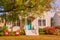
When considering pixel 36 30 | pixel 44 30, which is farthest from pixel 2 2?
pixel 44 30

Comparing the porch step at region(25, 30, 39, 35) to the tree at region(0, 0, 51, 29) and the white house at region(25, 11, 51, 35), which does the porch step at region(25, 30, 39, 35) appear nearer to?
the white house at region(25, 11, 51, 35)

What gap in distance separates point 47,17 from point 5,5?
39.5m

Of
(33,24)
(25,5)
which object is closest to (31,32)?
(33,24)

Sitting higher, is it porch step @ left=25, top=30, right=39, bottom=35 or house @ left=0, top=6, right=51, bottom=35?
house @ left=0, top=6, right=51, bottom=35

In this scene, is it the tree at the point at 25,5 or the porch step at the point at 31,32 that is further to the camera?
the porch step at the point at 31,32

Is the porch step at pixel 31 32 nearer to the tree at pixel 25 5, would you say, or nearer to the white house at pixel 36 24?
the white house at pixel 36 24

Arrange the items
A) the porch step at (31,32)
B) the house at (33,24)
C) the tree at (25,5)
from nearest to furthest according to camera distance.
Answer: the tree at (25,5) < the porch step at (31,32) < the house at (33,24)

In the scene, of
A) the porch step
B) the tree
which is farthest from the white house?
the tree

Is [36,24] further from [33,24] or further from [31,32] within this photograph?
[31,32]

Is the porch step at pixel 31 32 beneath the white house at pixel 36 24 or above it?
beneath

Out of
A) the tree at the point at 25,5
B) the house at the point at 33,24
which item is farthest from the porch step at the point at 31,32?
the tree at the point at 25,5

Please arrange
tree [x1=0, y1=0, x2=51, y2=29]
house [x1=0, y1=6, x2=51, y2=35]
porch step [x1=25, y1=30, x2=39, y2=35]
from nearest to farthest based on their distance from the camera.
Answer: tree [x1=0, y1=0, x2=51, y2=29], porch step [x1=25, y1=30, x2=39, y2=35], house [x1=0, y1=6, x2=51, y2=35]

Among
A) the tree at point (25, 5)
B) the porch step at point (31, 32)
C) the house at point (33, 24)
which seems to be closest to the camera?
the tree at point (25, 5)

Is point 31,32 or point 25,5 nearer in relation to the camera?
point 25,5
